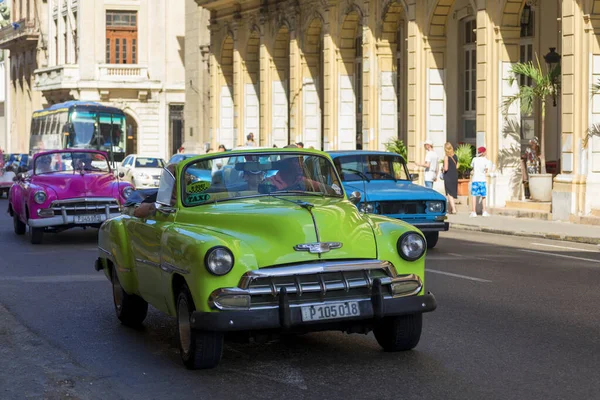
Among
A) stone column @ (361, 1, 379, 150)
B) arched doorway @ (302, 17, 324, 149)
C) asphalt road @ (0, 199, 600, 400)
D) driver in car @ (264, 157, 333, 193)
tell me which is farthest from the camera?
arched doorway @ (302, 17, 324, 149)

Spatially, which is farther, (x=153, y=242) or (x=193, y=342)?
(x=153, y=242)

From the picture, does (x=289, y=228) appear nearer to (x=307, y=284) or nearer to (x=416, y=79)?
(x=307, y=284)

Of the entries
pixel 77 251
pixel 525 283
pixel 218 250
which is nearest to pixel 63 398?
pixel 218 250

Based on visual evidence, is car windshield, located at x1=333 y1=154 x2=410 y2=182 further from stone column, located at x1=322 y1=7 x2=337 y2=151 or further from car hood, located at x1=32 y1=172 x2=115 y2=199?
stone column, located at x1=322 y1=7 x2=337 y2=151

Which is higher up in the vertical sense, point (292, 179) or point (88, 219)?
point (292, 179)

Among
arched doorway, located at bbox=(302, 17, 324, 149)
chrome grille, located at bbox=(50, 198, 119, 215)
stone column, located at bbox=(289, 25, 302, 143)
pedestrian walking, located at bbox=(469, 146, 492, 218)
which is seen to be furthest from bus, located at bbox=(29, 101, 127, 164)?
chrome grille, located at bbox=(50, 198, 119, 215)

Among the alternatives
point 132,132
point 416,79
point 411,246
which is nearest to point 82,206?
point 411,246

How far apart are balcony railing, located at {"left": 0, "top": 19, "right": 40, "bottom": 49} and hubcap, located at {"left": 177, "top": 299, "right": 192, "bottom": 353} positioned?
75128 millimetres

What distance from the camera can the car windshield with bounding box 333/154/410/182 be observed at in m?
18.2

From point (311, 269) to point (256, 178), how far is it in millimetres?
1534

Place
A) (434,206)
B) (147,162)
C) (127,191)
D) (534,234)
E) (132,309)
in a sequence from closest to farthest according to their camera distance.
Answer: (132,309) → (434,206) → (127,191) → (534,234) → (147,162)

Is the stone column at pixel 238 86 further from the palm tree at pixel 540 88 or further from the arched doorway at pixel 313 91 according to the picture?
the palm tree at pixel 540 88

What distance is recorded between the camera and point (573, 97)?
983 inches

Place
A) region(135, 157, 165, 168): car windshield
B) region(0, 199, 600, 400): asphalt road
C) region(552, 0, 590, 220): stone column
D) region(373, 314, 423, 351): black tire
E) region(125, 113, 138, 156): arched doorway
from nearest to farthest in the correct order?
region(0, 199, 600, 400): asphalt road < region(373, 314, 423, 351): black tire < region(552, 0, 590, 220): stone column < region(135, 157, 165, 168): car windshield < region(125, 113, 138, 156): arched doorway
